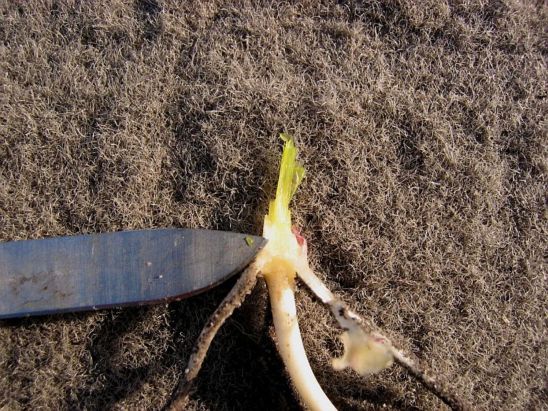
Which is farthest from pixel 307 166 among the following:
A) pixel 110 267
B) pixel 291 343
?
pixel 110 267

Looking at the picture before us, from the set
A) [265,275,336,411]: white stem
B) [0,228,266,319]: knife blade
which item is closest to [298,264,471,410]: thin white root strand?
[265,275,336,411]: white stem

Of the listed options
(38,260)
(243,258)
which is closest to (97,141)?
(38,260)

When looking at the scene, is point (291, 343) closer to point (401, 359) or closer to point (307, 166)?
point (401, 359)

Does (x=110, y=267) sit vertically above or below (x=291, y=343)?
above

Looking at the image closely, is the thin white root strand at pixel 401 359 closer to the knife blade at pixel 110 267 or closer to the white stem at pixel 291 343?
the white stem at pixel 291 343

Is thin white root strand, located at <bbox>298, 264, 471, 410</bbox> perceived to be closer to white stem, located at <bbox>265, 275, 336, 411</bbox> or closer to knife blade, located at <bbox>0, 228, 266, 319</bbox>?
white stem, located at <bbox>265, 275, 336, 411</bbox>

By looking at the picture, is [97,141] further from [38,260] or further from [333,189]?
[333,189]
